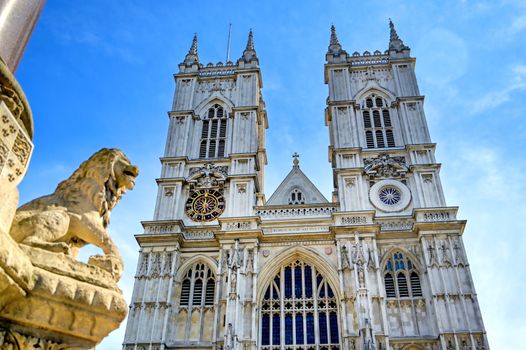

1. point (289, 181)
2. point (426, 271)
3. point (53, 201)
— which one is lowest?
point (53, 201)

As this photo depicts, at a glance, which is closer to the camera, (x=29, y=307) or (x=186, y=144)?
(x=29, y=307)

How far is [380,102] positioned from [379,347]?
1429 cm

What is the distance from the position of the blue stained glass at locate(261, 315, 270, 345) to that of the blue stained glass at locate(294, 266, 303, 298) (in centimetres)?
165

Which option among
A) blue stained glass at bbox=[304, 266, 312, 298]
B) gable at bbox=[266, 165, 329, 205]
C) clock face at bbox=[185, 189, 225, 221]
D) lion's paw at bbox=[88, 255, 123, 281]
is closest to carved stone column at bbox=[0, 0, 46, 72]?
lion's paw at bbox=[88, 255, 123, 281]

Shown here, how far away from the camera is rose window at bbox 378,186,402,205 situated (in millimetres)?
23141

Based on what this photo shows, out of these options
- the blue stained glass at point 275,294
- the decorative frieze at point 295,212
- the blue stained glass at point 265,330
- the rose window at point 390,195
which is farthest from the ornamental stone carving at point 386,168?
the blue stained glass at point 265,330

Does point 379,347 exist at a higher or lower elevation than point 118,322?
higher

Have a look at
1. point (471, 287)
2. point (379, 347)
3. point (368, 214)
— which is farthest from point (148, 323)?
point (471, 287)

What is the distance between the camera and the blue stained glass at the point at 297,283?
2081 cm

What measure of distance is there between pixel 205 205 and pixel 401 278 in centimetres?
1002

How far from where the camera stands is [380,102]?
89.6 ft

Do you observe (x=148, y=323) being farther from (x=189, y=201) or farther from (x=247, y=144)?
(x=247, y=144)

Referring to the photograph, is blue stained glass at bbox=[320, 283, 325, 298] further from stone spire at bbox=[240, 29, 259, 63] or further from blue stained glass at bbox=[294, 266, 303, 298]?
stone spire at bbox=[240, 29, 259, 63]

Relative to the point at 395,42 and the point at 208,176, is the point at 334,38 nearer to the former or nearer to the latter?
the point at 395,42
